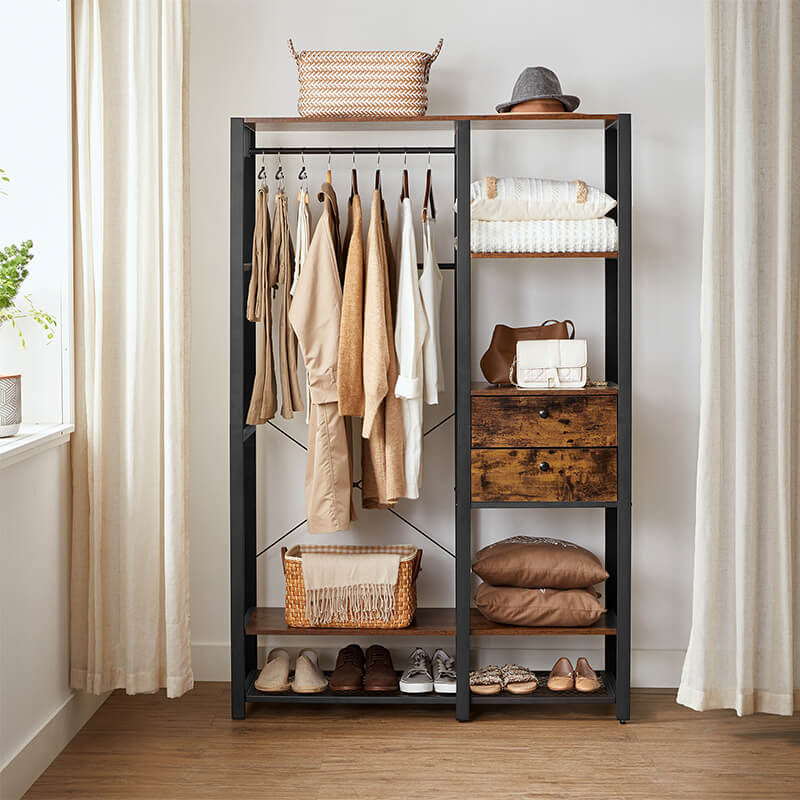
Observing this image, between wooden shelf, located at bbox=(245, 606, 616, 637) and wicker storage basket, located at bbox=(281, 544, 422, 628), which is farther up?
wicker storage basket, located at bbox=(281, 544, 422, 628)

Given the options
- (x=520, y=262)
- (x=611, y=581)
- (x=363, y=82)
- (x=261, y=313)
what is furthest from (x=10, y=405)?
(x=611, y=581)

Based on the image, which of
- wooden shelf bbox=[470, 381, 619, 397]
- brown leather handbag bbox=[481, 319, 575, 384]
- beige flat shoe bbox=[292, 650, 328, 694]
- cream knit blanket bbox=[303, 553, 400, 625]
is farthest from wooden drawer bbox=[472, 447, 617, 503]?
beige flat shoe bbox=[292, 650, 328, 694]

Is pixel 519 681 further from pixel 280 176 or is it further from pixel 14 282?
pixel 14 282

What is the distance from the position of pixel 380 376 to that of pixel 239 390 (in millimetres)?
440

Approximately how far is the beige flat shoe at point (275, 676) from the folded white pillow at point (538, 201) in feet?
5.16

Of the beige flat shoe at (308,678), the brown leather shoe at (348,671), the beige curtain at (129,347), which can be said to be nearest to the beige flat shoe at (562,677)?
the brown leather shoe at (348,671)

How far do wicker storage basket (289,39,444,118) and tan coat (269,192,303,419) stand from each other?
13.0 inches

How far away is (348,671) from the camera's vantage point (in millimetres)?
3109

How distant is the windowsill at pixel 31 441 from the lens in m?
2.41

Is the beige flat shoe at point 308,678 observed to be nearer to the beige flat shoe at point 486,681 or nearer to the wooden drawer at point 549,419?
the beige flat shoe at point 486,681

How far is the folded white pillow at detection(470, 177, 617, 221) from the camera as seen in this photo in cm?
289

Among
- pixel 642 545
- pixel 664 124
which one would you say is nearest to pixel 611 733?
pixel 642 545

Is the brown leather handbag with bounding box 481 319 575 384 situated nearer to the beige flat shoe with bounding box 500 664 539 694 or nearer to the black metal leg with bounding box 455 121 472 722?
the black metal leg with bounding box 455 121 472 722

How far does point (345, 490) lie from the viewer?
2971 mm
